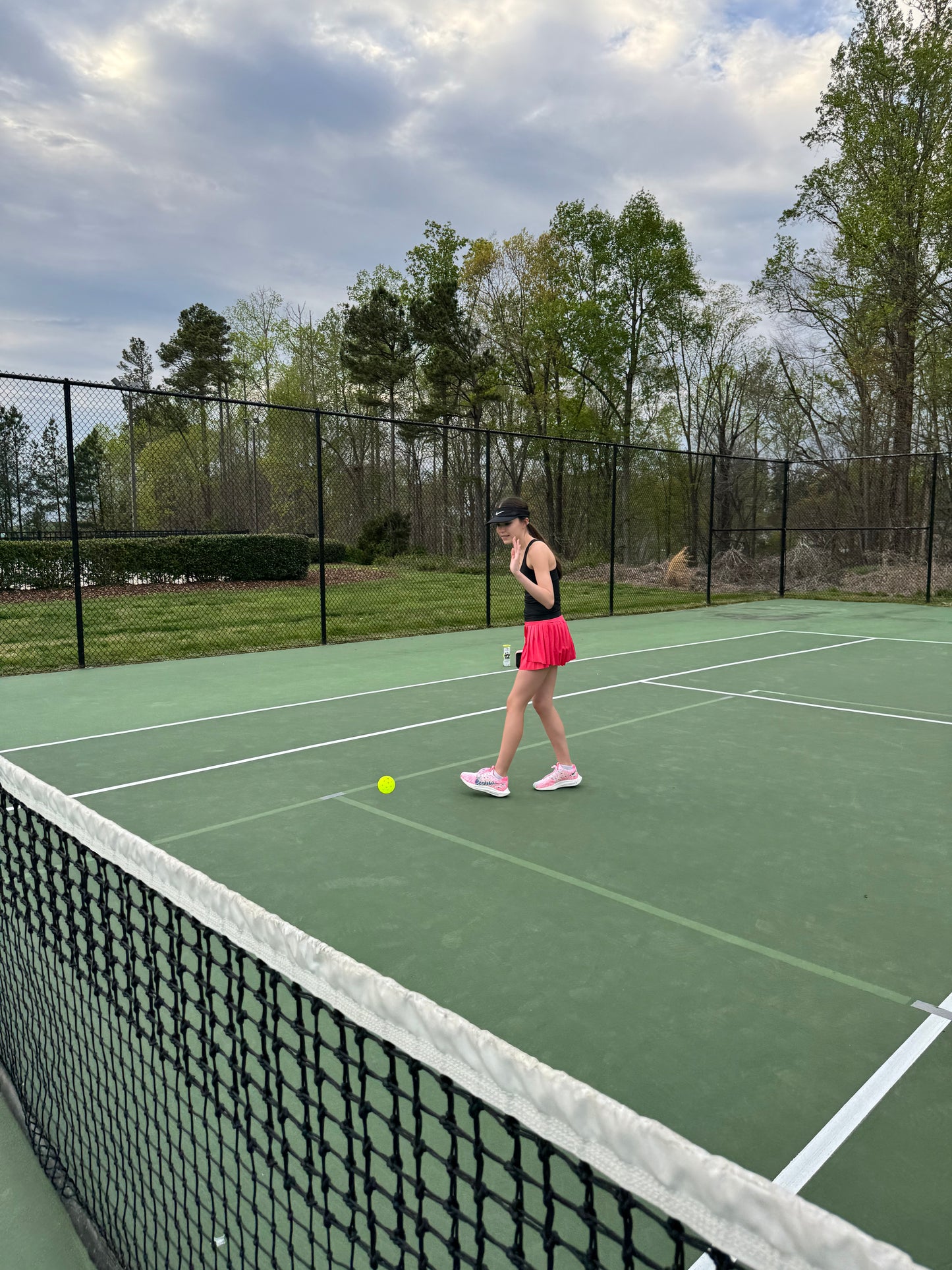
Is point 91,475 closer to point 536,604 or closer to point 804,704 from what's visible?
point 536,604

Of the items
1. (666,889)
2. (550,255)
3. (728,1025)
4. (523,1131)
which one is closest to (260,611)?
(666,889)

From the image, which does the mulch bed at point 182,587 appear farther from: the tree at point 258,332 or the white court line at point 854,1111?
the tree at point 258,332

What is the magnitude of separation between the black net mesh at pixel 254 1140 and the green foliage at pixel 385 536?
46.2 feet

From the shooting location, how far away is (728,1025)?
2.72 meters

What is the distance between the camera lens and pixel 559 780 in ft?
16.9

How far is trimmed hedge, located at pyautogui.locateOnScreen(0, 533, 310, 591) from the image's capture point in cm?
1368

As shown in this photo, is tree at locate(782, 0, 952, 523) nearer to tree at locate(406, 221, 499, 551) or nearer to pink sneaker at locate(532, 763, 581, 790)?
tree at locate(406, 221, 499, 551)

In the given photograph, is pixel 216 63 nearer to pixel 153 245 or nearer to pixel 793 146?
pixel 793 146

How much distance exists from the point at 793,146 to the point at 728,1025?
26792 mm

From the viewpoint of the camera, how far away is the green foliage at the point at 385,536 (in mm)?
16703

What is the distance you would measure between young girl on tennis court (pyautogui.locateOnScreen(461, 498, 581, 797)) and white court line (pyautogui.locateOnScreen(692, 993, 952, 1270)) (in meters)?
2.43

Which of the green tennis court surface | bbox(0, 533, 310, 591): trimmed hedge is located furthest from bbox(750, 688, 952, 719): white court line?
bbox(0, 533, 310, 591): trimmed hedge

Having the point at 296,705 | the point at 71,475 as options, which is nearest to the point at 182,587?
the point at 71,475

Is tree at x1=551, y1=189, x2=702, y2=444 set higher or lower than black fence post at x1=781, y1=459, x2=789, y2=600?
higher
